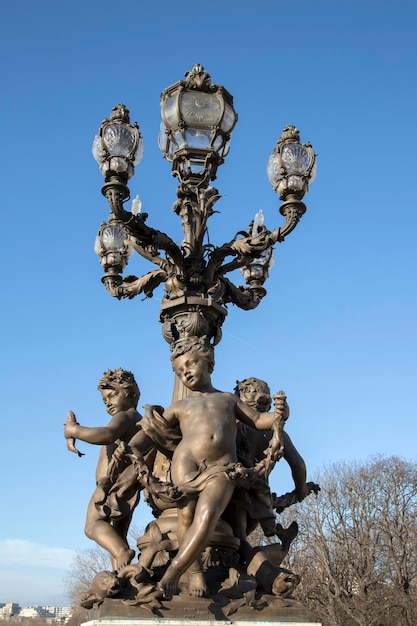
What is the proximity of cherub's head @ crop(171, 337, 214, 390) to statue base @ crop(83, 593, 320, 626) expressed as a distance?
5.37 ft

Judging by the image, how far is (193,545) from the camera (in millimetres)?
5191

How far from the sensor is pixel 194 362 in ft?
20.2

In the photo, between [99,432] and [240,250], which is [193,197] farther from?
[99,432]

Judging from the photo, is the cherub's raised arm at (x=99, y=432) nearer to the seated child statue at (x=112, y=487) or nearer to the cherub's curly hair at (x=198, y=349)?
the seated child statue at (x=112, y=487)

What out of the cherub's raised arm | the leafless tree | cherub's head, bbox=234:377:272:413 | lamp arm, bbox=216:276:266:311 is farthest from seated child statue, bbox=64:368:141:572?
the leafless tree

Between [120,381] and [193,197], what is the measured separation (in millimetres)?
2191

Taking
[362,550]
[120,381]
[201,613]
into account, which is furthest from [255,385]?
[362,550]

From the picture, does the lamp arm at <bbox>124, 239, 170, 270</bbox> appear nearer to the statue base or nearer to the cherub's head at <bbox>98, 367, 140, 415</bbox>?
the cherub's head at <bbox>98, 367, 140, 415</bbox>

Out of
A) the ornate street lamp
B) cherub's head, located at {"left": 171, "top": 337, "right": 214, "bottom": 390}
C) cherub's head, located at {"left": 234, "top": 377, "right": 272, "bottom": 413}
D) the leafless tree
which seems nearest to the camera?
cherub's head, located at {"left": 171, "top": 337, "right": 214, "bottom": 390}

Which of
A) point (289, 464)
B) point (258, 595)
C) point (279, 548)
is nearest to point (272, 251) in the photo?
point (289, 464)

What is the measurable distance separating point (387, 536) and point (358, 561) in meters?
1.47

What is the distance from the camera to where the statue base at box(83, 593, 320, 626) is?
16.9 ft

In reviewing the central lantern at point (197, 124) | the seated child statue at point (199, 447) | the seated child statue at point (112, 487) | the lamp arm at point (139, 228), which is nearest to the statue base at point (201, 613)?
the seated child statue at point (199, 447)

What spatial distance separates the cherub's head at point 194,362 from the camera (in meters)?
6.13
